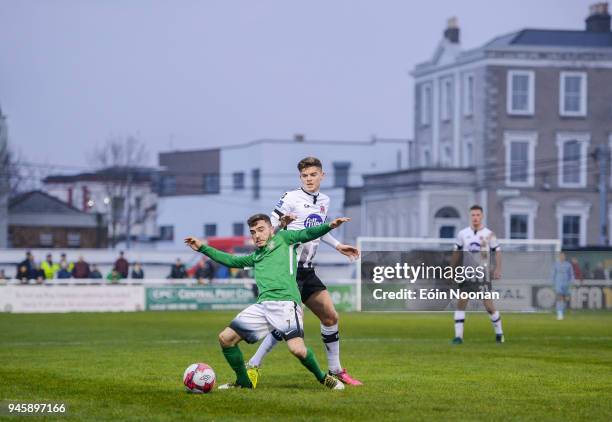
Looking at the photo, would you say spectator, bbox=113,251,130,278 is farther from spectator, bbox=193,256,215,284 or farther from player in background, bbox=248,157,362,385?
player in background, bbox=248,157,362,385

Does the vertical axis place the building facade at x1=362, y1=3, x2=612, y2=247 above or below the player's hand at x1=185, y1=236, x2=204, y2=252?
above

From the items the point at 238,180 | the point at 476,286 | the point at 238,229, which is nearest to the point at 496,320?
the point at 476,286

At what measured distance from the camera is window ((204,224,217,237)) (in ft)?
365

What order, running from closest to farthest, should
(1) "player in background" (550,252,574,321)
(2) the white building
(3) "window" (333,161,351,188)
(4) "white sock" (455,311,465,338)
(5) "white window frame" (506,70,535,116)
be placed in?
(4) "white sock" (455,311,465,338) < (1) "player in background" (550,252,574,321) < (5) "white window frame" (506,70,535,116) < (2) the white building < (3) "window" (333,161,351,188)

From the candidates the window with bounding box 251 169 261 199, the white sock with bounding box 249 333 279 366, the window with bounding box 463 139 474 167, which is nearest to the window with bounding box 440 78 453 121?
the window with bounding box 463 139 474 167

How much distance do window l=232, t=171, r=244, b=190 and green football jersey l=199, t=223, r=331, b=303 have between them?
308 ft

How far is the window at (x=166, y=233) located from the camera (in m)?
116

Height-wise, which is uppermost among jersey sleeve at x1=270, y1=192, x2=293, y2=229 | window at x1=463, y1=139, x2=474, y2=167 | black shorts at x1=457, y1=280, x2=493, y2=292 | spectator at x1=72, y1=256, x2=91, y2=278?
window at x1=463, y1=139, x2=474, y2=167

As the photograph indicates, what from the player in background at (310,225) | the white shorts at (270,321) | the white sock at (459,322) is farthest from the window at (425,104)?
the white shorts at (270,321)

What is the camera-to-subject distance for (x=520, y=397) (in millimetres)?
13688

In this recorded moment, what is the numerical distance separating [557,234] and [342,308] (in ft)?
123

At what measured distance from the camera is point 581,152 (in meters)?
84.6

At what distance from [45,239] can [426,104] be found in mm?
31493

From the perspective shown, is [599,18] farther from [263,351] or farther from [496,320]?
[263,351]
